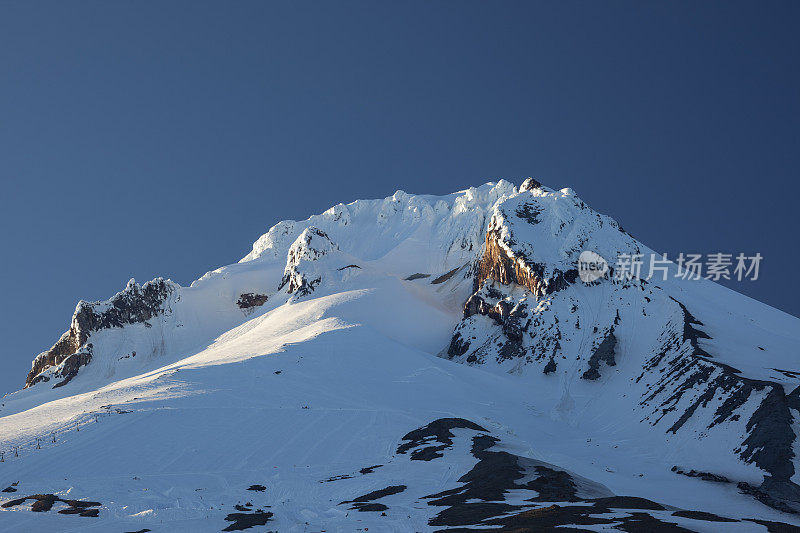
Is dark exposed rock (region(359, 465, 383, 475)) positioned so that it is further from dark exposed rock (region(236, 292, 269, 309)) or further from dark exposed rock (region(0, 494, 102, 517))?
dark exposed rock (region(236, 292, 269, 309))

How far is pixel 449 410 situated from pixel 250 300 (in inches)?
3646

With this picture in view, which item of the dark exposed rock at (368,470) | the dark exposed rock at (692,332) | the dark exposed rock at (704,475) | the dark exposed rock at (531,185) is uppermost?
the dark exposed rock at (531,185)

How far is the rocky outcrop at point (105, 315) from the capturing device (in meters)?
131

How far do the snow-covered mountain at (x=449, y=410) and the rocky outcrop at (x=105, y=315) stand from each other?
3.30 feet

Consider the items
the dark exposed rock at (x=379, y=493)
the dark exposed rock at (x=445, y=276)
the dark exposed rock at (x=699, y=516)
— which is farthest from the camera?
the dark exposed rock at (x=445, y=276)

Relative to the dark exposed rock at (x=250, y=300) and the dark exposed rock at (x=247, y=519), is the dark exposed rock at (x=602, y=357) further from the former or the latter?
the dark exposed rock at (x=250, y=300)

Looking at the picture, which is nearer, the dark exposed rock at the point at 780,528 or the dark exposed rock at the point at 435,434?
the dark exposed rock at the point at 780,528

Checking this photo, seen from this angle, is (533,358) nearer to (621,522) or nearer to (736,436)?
(736,436)

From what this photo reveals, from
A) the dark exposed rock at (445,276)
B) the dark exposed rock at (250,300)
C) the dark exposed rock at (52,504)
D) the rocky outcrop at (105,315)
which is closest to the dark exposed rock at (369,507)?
the dark exposed rock at (52,504)

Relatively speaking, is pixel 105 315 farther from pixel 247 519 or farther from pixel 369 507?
pixel 369 507

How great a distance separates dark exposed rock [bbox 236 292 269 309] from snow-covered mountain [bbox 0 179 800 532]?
11.1 metres

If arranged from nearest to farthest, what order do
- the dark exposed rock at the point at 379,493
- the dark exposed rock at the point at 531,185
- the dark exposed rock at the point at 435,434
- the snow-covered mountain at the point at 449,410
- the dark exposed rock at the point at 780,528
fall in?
the dark exposed rock at the point at 780,528 < the snow-covered mountain at the point at 449,410 < the dark exposed rock at the point at 379,493 < the dark exposed rock at the point at 435,434 < the dark exposed rock at the point at 531,185

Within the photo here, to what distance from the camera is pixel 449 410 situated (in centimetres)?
5981

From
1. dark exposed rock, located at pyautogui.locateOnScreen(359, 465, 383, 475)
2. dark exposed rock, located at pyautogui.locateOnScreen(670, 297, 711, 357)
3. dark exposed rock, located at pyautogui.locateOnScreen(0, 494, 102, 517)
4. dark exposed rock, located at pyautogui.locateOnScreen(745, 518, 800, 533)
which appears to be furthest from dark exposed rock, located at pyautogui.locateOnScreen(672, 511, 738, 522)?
dark exposed rock, located at pyautogui.locateOnScreen(670, 297, 711, 357)
